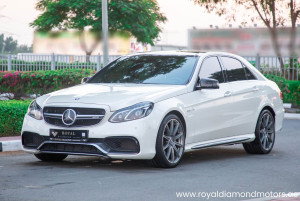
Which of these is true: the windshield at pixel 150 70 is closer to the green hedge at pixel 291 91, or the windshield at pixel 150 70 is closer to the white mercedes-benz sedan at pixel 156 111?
the white mercedes-benz sedan at pixel 156 111

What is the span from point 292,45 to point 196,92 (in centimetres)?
2415

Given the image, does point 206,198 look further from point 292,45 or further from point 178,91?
point 292,45

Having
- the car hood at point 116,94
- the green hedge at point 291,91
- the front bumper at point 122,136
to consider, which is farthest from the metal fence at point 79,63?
the front bumper at point 122,136

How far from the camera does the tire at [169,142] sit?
9570 mm

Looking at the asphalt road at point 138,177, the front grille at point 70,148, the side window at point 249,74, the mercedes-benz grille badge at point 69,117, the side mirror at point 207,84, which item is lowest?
the asphalt road at point 138,177

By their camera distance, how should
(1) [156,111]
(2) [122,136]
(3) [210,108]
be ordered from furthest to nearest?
(3) [210,108] → (1) [156,111] → (2) [122,136]

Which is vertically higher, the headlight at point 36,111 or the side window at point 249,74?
the side window at point 249,74

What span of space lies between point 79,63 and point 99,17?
83.8ft

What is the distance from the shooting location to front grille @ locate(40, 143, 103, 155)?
948cm

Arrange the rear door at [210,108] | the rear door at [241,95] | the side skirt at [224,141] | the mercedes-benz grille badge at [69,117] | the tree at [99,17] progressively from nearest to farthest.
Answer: the mercedes-benz grille badge at [69,117] < the rear door at [210,108] < the side skirt at [224,141] < the rear door at [241,95] < the tree at [99,17]

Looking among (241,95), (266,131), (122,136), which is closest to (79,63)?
(266,131)

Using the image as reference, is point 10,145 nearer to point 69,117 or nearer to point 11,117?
point 11,117

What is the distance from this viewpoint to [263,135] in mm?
12039

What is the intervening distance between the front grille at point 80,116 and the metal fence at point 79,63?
59.3 ft
